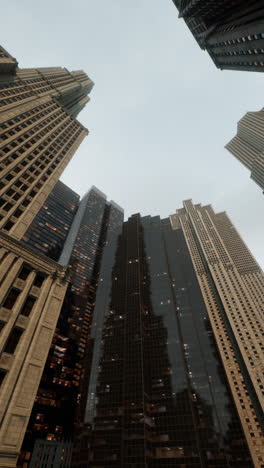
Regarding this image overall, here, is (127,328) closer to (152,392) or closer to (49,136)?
(152,392)

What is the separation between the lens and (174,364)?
361 feet

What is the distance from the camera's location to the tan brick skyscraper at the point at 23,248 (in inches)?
869

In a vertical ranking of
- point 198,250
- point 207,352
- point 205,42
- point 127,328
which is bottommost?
point 207,352

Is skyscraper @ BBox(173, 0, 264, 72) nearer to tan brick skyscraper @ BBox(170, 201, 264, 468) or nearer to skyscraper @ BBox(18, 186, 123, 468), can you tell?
skyscraper @ BBox(18, 186, 123, 468)

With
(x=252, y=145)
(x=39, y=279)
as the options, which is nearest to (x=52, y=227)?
(x=252, y=145)

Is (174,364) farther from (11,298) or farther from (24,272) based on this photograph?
(11,298)

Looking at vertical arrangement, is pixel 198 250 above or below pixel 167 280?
above

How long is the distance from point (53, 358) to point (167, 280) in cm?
6956

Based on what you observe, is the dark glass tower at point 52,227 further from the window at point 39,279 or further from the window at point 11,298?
the window at point 11,298

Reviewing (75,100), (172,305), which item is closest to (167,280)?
(172,305)

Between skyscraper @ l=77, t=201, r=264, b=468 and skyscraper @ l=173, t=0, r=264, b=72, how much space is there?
337 ft

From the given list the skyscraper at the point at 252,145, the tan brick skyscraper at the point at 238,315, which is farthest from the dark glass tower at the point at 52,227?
the skyscraper at the point at 252,145

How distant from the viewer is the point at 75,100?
113 meters

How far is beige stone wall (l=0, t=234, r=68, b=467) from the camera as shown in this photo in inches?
801
